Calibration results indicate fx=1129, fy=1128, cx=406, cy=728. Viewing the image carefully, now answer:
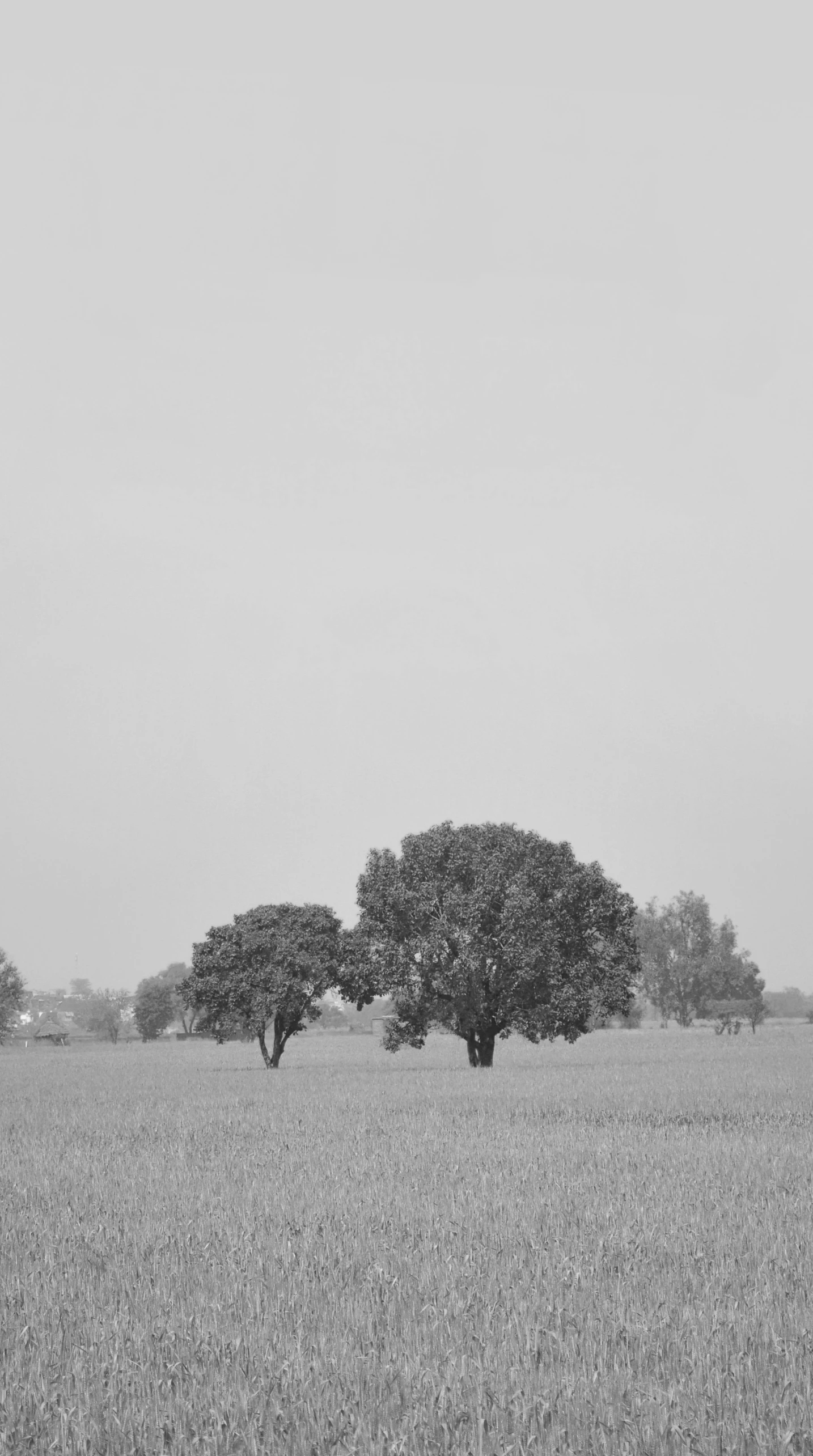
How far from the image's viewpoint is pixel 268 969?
5975 centimetres

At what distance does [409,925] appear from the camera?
5184 centimetres

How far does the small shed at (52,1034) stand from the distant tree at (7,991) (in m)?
45.8

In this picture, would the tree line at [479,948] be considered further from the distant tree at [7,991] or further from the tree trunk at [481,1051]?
the distant tree at [7,991]

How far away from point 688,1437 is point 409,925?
46.1m

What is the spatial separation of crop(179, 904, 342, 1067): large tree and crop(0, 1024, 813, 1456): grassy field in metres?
35.4

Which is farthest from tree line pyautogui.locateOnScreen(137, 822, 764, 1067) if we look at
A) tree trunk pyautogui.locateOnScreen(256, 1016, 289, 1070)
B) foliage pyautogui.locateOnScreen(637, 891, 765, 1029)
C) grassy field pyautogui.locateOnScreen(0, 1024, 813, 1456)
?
foliage pyautogui.locateOnScreen(637, 891, 765, 1029)

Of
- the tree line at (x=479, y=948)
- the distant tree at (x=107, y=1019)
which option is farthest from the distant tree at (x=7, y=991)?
the tree line at (x=479, y=948)

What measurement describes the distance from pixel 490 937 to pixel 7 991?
82.2m

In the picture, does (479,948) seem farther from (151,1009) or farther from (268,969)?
(151,1009)

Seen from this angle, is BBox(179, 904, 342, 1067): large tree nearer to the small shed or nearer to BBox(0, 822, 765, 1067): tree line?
BBox(0, 822, 765, 1067): tree line

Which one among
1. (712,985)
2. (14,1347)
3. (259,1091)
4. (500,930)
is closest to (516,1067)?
(500,930)

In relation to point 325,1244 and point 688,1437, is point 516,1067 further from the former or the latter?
point 688,1437

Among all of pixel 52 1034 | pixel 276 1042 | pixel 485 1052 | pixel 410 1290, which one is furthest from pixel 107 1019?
pixel 410 1290

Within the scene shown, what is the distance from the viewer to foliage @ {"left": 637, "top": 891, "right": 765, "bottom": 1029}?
16075cm
